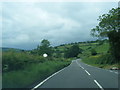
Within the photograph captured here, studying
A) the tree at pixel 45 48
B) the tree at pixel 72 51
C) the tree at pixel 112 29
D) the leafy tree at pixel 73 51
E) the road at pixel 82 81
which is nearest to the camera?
the road at pixel 82 81

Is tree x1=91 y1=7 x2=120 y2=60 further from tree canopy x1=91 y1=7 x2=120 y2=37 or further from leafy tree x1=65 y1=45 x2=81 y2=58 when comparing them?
leafy tree x1=65 y1=45 x2=81 y2=58

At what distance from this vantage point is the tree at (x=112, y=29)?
1591 inches

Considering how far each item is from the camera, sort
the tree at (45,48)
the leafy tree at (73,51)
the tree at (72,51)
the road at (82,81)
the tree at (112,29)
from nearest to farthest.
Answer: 1. the road at (82,81)
2. the tree at (112,29)
3. the tree at (45,48)
4. the tree at (72,51)
5. the leafy tree at (73,51)

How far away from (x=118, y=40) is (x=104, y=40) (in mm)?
15106

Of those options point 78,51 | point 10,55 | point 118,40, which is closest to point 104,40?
point 118,40

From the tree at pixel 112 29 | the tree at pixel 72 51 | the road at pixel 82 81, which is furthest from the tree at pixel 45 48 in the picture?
the tree at pixel 72 51

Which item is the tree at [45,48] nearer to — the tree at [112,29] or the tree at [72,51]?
the tree at [112,29]

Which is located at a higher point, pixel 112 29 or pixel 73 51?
pixel 112 29

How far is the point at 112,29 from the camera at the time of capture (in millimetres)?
49156

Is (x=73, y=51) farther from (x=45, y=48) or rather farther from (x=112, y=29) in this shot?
(x=112, y=29)

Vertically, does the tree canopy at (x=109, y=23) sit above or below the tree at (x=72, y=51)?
above

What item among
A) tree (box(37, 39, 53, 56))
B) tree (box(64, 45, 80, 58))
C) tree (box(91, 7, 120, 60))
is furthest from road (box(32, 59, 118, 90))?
tree (box(64, 45, 80, 58))

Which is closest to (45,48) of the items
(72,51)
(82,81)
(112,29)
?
(112,29)

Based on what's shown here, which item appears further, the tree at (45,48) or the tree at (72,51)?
the tree at (72,51)
